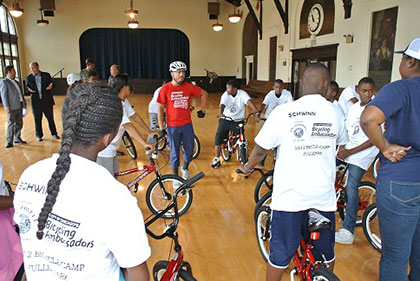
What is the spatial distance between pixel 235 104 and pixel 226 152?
3.52ft

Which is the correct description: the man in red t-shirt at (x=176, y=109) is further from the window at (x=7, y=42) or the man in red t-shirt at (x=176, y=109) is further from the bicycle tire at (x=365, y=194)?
the window at (x=7, y=42)

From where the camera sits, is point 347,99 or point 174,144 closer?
point 174,144

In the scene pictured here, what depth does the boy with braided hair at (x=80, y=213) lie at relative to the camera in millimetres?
904

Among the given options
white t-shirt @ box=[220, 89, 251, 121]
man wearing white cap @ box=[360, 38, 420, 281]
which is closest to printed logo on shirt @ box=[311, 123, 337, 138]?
man wearing white cap @ box=[360, 38, 420, 281]

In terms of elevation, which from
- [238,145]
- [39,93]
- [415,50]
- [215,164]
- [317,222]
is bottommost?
[215,164]

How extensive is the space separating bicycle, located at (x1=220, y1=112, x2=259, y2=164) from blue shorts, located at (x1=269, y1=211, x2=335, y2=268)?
3.26 m

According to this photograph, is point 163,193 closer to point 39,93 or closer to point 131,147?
point 131,147

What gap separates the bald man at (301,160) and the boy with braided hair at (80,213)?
1.00m

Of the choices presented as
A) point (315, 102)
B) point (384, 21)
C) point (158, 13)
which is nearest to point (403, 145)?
point (315, 102)

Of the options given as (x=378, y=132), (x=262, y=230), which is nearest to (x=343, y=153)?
(x=262, y=230)

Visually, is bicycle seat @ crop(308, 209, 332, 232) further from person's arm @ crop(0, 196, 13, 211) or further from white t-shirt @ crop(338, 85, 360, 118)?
white t-shirt @ crop(338, 85, 360, 118)

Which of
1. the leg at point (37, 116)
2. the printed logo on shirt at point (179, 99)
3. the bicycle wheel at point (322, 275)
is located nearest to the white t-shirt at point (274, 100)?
the printed logo on shirt at point (179, 99)

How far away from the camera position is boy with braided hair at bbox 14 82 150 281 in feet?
2.97

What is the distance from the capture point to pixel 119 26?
20109mm
